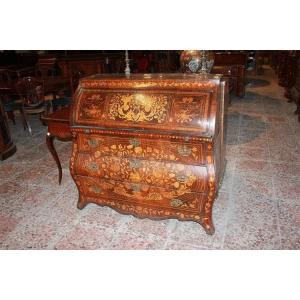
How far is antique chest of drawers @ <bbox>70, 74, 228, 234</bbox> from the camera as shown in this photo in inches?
87.7

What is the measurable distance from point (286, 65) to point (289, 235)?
24.8 ft

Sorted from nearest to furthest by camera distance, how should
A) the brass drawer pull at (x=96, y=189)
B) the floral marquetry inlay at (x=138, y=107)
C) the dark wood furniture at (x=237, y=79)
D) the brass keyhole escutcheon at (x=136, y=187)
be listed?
the floral marquetry inlay at (x=138, y=107), the brass keyhole escutcheon at (x=136, y=187), the brass drawer pull at (x=96, y=189), the dark wood furniture at (x=237, y=79)

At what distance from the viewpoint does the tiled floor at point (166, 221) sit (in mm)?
2494

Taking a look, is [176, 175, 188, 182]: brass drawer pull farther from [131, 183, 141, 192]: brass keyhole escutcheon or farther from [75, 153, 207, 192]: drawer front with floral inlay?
[131, 183, 141, 192]: brass keyhole escutcheon

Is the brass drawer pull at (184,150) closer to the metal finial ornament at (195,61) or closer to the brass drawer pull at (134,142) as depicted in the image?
the brass drawer pull at (134,142)

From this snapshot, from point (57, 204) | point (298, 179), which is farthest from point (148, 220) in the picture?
point (298, 179)

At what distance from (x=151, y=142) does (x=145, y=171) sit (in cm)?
28

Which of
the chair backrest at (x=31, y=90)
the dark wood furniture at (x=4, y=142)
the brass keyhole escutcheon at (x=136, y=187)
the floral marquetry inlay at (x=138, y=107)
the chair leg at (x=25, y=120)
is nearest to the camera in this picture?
the floral marquetry inlay at (x=138, y=107)

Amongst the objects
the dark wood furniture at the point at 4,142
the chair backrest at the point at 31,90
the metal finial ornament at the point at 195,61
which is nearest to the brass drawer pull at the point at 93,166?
the metal finial ornament at the point at 195,61

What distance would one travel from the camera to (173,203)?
247 cm

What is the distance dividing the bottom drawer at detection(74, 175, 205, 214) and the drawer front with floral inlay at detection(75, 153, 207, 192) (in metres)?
0.06

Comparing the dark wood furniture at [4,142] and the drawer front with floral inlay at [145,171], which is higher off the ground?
the drawer front with floral inlay at [145,171]

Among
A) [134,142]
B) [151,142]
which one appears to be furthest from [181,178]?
[134,142]

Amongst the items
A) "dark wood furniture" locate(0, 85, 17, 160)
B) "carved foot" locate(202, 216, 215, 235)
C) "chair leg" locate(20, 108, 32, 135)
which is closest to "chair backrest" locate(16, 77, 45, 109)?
"chair leg" locate(20, 108, 32, 135)
